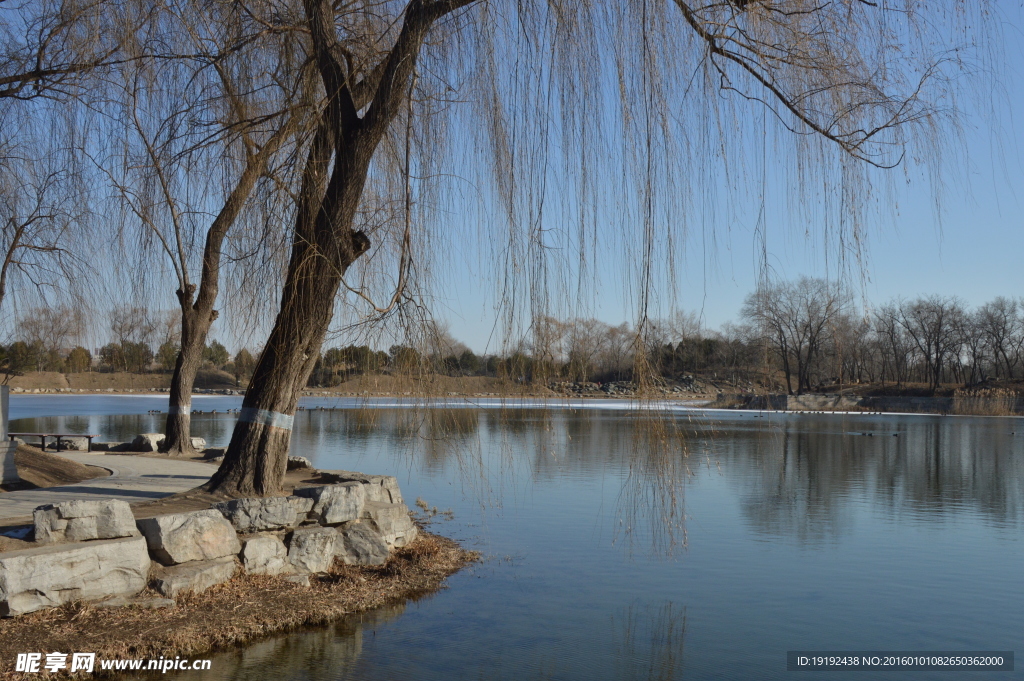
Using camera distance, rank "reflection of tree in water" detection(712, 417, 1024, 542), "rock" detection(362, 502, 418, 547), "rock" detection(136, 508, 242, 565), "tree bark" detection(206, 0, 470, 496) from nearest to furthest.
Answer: "rock" detection(136, 508, 242, 565)
"tree bark" detection(206, 0, 470, 496)
"rock" detection(362, 502, 418, 547)
"reflection of tree in water" detection(712, 417, 1024, 542)

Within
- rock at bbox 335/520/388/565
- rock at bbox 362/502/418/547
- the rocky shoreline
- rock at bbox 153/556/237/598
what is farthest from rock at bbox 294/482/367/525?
rock at bbox 153/556/237/598

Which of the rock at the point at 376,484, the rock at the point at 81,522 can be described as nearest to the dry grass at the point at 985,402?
the rock at the point at 376,484

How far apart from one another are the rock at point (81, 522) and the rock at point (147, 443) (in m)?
7.69

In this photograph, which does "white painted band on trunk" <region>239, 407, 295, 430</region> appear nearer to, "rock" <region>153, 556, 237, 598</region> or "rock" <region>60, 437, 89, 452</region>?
"rock" <region>153, 556, 237, 598</region>

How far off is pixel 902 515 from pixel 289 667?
8.50m

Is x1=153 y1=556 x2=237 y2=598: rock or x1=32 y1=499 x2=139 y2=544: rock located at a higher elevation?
x1=32 y1=499 x2=139 y2=544: rock

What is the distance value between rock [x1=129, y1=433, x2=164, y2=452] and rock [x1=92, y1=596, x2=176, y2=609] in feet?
26.3

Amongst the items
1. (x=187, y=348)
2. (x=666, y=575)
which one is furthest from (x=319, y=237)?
(x=187, y=348)

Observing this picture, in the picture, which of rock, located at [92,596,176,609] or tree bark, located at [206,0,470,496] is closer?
rock, located at [92,596,176,609]

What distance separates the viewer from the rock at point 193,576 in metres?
5.25

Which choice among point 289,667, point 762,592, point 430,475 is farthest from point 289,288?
point 430,475

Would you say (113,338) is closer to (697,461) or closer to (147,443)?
(147,443)

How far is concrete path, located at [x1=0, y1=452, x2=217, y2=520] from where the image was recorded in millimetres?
6986

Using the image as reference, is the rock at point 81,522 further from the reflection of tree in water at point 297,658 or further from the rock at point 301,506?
the rock at point 301,506
